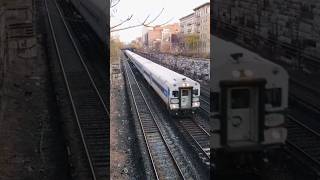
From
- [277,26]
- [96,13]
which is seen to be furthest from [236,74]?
[96,13]

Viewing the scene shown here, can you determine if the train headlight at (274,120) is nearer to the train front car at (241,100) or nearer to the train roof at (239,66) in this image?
the train front car at (241,100)

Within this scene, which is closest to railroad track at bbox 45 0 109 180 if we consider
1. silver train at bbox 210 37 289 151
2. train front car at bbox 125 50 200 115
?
train front car at bbox 125 50 200 115

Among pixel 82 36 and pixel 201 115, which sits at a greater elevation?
pixel 82 36

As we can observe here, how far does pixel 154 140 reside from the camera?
8.46 ft

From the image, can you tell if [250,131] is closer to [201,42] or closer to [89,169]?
[201,42]

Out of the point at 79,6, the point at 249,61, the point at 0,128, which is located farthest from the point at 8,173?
the point at 249,61

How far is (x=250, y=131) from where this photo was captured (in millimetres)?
2561

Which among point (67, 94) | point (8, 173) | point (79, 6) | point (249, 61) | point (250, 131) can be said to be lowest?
point (8, 173)

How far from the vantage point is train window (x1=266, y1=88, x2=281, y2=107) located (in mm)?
2580

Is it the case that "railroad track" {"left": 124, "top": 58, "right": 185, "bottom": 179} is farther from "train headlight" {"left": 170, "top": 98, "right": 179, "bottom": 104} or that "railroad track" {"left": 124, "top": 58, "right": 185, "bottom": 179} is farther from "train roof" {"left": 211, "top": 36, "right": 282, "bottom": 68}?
"train roof" {"left": 211, "top": 36, "right": 282, "bottom": 68}

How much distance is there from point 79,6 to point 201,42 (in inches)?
33.8

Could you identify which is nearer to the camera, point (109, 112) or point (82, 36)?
point (109, 112)

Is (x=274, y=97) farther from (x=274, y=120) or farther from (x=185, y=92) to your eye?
(x=185, y=92)

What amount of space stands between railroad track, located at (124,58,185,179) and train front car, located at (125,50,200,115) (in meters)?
0.08
